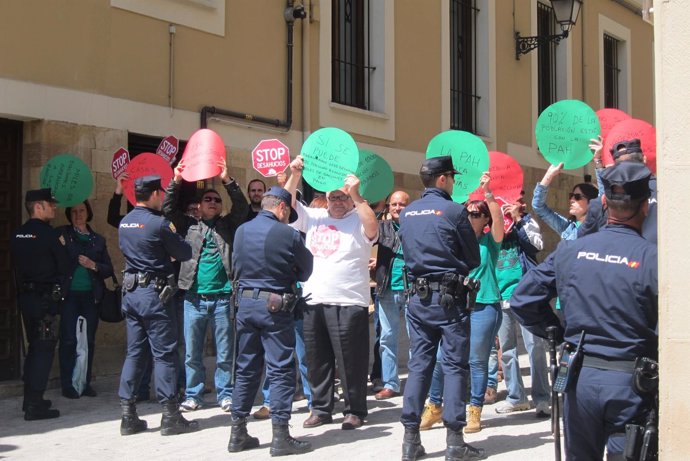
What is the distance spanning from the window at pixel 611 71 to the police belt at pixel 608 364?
50.8ft

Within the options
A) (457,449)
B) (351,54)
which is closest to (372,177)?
(457,449)

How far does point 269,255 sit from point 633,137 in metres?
2.55

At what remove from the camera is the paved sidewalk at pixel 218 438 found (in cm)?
632

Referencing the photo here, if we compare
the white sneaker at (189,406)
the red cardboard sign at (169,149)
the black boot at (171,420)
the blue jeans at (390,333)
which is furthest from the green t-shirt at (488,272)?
the red cardboard sign at (169,149)

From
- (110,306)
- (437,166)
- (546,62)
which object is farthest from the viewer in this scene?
(546,62)

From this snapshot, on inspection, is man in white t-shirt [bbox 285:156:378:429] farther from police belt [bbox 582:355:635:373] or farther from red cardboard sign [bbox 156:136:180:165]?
police belt [bbox 582:355:635:373]

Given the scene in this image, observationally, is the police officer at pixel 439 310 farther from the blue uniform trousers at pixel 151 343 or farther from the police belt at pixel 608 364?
the police belt at pixel 608 364

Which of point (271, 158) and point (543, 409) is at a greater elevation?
point (271, 158)

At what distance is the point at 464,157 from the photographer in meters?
7.08

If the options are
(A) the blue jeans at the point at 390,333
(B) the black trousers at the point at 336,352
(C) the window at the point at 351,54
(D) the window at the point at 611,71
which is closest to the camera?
(B) the black trousers at the point at 336,352

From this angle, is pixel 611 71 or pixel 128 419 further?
pixel 611 71

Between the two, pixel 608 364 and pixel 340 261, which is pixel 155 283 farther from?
pixel 608 364

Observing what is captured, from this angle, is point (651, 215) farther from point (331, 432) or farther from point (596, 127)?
point (331, 432)

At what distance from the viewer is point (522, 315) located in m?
4.45
